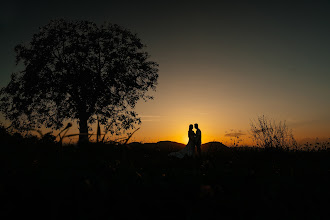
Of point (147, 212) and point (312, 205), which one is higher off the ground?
point (147, 212)

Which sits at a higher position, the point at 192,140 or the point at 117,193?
the point at 192,140

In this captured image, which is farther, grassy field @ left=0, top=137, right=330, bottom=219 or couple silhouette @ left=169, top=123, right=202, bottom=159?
couple silhouette @ left=169, top=123, right=202, bottom=159

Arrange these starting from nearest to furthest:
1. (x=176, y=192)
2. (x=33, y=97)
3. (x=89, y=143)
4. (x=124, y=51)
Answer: (x=176, y=192)
(x=89, y=143)
(x=33, y=97)
(x=124, y=51)

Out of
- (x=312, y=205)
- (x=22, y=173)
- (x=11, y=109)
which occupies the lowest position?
(x=312, y=205)

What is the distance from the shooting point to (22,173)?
1827 mm

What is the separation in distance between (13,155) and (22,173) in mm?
515

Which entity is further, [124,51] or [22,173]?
[124,51]

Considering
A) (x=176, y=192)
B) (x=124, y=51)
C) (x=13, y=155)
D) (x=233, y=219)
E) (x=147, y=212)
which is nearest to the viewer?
(x=147, y=212)

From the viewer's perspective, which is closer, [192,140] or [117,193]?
[117,193]

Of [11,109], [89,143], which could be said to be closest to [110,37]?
[11,109]

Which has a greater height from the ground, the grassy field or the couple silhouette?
the couple silhouette

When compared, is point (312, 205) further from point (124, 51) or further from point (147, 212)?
point (124, 51)

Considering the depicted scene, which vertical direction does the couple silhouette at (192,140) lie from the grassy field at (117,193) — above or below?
above

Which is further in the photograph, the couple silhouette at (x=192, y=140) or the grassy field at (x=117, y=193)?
the couple silhouette at (x=192, y=140)
